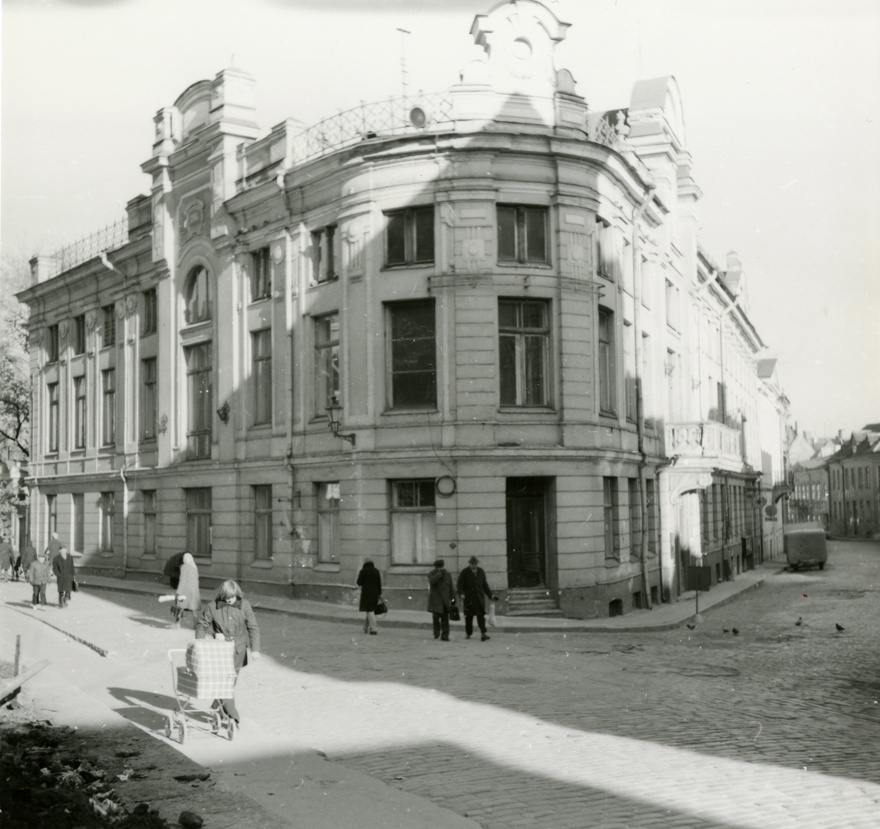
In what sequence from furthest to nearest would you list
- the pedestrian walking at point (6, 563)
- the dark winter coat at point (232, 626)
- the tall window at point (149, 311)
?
1. the tall window at point (149, 311)
2. the pedestrian walking at point (6, 563)
3. the dark winter coat at point (232, 626)

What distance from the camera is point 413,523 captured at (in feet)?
79.7

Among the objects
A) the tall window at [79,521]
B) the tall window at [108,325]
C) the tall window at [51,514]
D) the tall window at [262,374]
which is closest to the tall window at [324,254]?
the tall window at [262,374]

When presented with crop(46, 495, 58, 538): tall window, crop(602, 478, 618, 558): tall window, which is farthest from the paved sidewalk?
crop(46, 495, 58, 538): tall window

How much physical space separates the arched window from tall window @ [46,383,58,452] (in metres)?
11.5

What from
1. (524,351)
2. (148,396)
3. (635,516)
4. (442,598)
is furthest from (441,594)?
(148,396)

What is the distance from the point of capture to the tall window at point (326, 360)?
2645cm

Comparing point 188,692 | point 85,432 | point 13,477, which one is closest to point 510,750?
point 188,692

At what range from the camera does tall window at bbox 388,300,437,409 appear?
24.5 meters

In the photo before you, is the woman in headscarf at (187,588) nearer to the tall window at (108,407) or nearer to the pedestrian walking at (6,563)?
the pedestrian walking at (6,563)

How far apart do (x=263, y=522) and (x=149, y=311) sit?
1065 cm

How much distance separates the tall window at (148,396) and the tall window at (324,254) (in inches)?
408

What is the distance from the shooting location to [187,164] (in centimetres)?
3225

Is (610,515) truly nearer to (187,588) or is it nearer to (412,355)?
(412,355)

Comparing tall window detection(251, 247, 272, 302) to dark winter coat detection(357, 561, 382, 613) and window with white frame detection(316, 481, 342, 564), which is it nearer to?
window with white frame detection(316, 481, 342, 564)
